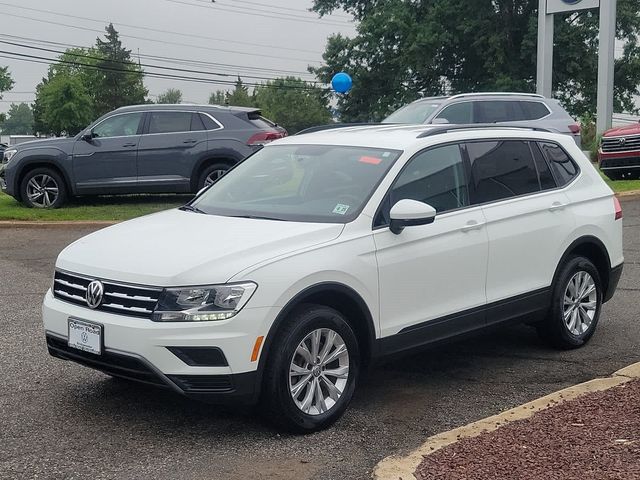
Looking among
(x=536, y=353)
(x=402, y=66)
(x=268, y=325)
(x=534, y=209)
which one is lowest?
(x=536, y=353)

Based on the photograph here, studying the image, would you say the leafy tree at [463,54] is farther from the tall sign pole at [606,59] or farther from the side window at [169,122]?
the side window at [169,122]

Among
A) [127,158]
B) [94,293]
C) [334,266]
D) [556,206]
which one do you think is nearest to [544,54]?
[127,158]

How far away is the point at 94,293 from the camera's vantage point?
16.0 ft

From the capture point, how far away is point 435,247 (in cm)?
559

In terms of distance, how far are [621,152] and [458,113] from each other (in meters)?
4.70

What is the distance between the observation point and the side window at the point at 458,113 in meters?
15.8

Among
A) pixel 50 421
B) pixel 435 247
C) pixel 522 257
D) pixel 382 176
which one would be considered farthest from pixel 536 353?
pixel 50 421

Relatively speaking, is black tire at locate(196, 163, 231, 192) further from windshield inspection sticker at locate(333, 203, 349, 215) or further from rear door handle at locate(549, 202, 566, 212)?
windshield inspection sticker at locate(333, 203, 349, 215)

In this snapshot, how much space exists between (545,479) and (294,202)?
250cm

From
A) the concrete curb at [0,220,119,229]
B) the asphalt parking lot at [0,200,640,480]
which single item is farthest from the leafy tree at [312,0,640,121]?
the asphalt parking lot at [0,200,640,480]

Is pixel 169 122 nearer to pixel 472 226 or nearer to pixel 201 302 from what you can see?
pixel 472 226

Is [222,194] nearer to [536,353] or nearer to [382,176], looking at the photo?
[382,176]

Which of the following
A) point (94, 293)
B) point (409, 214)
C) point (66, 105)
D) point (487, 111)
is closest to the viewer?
point (94, 293)

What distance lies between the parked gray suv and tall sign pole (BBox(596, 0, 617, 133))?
16.3 meters
